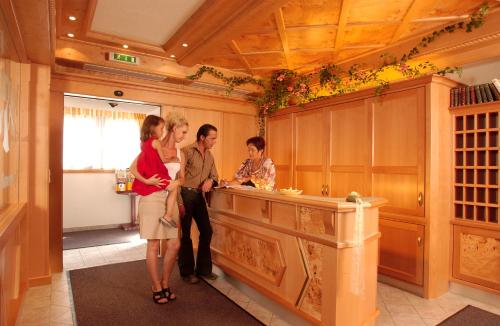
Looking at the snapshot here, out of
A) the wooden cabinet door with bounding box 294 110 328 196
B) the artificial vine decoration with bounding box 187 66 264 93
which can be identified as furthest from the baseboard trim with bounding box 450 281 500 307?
the artificial vine decoration with bounding box 187 66 264 93

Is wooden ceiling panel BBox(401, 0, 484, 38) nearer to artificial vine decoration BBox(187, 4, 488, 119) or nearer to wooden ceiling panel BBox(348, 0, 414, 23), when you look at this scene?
artificial vine decoration BBox(187, 4, 488, 119)

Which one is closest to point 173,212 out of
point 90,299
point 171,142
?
point 171,142

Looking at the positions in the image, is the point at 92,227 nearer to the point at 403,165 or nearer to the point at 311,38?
the point at 311,38

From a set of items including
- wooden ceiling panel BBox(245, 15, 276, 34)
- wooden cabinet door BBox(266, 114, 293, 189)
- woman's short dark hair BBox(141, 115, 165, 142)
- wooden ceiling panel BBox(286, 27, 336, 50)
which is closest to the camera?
woman's short dark hair BBox(141, 115, 165, 142)

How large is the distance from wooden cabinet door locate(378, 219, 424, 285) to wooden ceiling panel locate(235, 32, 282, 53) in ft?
7.91

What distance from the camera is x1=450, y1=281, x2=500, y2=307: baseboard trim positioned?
303 cm

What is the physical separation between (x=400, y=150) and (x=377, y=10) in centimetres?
143

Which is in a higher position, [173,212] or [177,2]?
[177,2]

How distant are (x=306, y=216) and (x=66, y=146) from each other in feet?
17.6

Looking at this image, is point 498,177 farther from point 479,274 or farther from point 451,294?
point 451,294

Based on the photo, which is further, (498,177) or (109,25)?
(109,25)

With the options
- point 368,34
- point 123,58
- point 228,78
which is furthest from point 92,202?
point 368,34

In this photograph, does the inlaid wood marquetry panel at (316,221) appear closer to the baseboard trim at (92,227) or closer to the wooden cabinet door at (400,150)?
the wooden cabinet door at (400,150)

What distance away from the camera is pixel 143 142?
2832 mm
